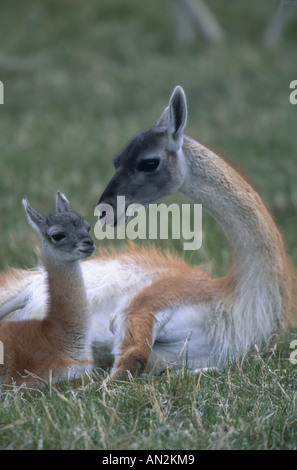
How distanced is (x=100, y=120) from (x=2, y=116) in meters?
1.74

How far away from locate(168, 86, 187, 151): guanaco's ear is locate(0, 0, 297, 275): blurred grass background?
0.63 metres

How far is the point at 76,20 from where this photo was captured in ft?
63.8

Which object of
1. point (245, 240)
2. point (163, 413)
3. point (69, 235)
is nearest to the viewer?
→ point (163, 413)

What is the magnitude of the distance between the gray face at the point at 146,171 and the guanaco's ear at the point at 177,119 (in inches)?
2.0

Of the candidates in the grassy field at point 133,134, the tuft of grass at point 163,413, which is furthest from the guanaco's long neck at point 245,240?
the tuft of grass at point 163,413

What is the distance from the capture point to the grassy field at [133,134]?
374cm

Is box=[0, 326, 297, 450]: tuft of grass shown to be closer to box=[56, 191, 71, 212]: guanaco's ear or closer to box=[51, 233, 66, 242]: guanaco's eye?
box=[51, 233, 66, 242]: guanaco's eye

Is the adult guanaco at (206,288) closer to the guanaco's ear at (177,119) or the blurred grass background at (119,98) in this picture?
the guanaco's ear at (177,119)

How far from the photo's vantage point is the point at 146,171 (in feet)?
16.1

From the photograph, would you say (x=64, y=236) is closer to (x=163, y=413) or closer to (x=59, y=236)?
(x=59, y=236)

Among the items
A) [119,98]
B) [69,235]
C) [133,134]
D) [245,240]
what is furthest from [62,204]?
[119,98]

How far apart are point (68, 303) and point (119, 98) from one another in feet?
33.8

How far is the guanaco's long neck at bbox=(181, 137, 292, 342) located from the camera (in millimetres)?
5039
